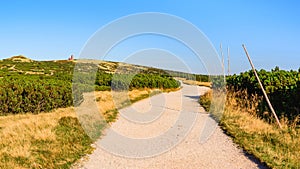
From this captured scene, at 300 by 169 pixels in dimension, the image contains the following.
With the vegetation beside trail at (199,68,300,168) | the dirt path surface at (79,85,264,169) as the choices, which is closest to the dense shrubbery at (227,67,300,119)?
the vegetation beside trail at (199,68,300,168)

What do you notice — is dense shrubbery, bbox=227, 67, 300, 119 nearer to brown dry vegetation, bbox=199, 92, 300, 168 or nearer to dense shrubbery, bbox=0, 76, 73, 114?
brown dry vegetation, bbox=199, 92, 300, 168

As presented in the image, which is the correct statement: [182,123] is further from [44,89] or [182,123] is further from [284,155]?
[44,89]

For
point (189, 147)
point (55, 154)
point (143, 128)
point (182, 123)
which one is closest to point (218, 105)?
point (182, 123)

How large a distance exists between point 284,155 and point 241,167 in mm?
1276

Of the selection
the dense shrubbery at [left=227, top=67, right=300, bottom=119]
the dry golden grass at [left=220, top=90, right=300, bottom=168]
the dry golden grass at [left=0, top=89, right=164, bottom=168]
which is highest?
the dense shrubbery at [left=227, top=67, right=300, bottom=119]

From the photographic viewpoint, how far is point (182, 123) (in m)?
10.3

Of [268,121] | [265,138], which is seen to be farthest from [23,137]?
[268,121]

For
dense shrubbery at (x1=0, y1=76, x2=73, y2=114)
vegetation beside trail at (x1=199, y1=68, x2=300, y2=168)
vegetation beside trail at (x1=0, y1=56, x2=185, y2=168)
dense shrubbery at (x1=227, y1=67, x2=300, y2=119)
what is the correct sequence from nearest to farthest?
vegetation beside trail at (x1=0, y1=56, x2=185, y2=168), vegetation beside trail at (x1=199, y1=68, x2=300, y2=168), dense shrubbery at (x1=227, y1=67, x2=300, y2=119), dense shrubbery at (x1=0, y1=76, x2=73, y2=114)

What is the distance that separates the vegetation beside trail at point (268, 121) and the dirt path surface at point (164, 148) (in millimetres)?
403

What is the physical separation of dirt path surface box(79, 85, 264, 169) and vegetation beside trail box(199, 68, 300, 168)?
0.40 meters

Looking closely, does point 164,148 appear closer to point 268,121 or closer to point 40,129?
point 40,129

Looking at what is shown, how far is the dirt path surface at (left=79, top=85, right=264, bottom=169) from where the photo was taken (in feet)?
19.1

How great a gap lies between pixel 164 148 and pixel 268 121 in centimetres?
487

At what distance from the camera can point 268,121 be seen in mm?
10188
